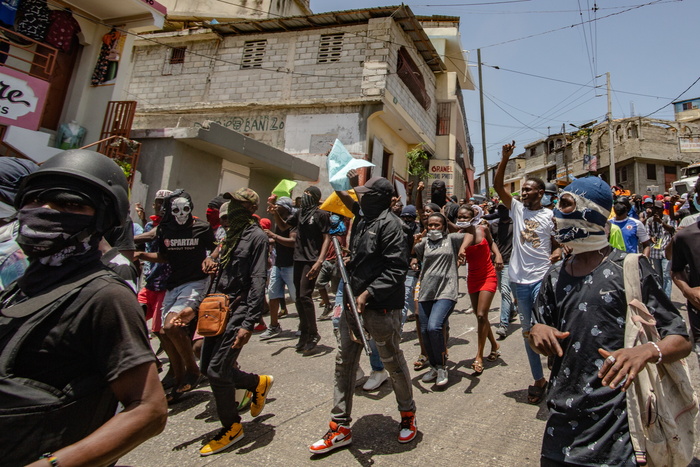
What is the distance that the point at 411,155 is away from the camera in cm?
1827

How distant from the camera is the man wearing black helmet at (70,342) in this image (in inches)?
46.8

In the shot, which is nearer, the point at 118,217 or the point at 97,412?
the point at 97,412

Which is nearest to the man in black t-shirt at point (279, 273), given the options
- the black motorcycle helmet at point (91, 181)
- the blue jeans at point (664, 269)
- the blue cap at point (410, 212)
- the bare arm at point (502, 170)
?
the blue cap at point (410, 212)

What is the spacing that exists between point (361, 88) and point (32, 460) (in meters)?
14.6

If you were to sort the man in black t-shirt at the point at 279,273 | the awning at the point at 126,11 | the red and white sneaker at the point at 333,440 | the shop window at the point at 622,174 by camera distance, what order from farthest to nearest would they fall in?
the shop window at the point at 622,174 → the awning at the point at 126,11 → the man in black t-shirt at the point at 279,273 → the red and white sneaker at the point at 333,440

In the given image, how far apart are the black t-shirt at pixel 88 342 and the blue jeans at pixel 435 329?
135 inches

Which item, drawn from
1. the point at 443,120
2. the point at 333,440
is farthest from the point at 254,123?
the point at 333,440

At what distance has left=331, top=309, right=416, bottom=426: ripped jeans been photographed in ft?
10.6

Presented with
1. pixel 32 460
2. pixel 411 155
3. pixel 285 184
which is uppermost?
pixel 411 155

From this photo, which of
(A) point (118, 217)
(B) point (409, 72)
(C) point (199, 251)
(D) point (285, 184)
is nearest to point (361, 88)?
(B) point (409, 72)

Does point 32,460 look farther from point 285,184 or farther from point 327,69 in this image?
point 327,69

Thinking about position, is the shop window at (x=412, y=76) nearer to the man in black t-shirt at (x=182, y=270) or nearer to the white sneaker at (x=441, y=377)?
the man in black t-shirt at (x=182, y=270)

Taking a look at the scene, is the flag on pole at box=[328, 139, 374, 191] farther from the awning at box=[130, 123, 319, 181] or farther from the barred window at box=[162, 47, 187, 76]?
the barred window at box=[162, 47, 187, 76]

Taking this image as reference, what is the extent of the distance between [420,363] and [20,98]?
32.5ft
